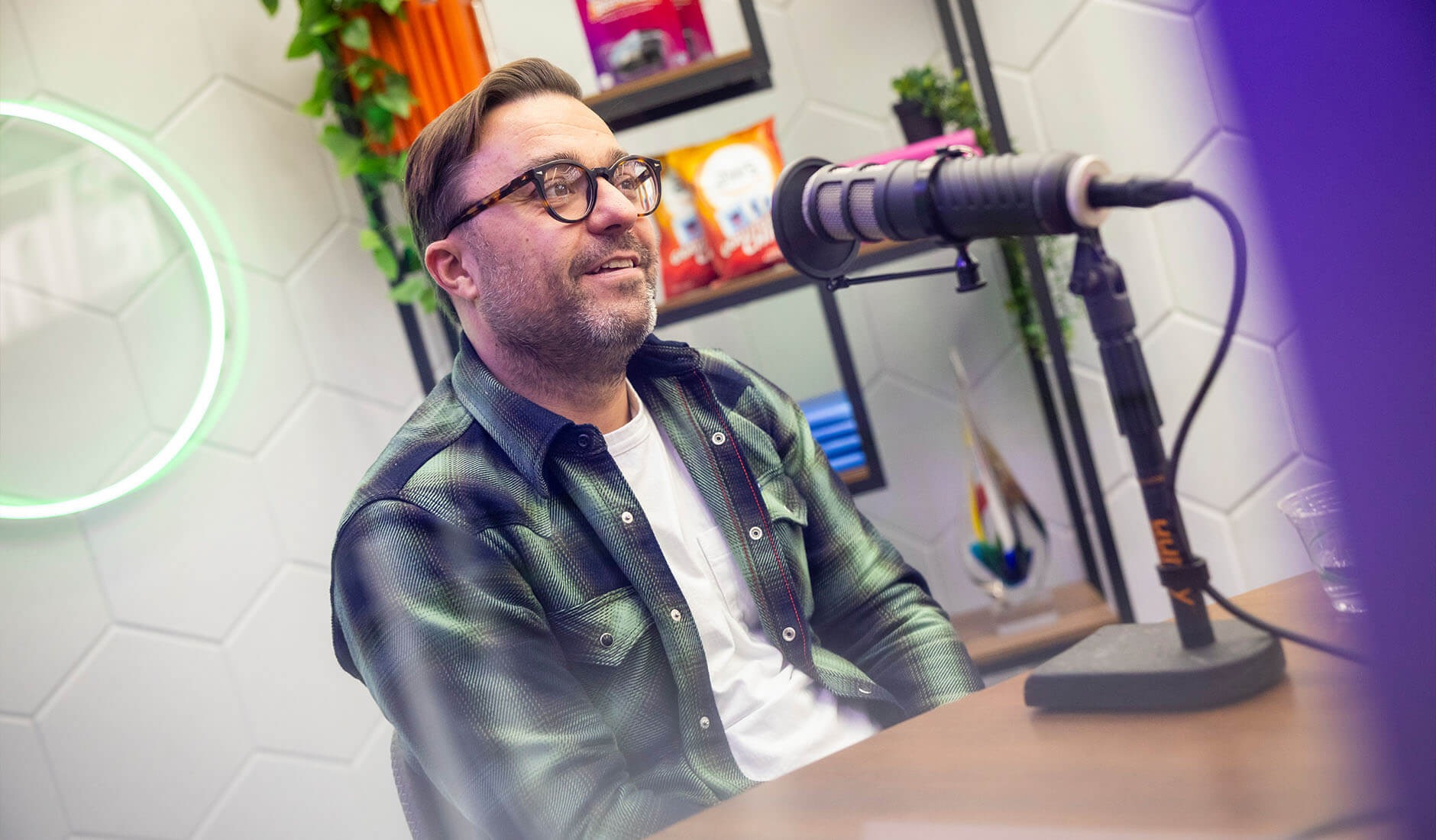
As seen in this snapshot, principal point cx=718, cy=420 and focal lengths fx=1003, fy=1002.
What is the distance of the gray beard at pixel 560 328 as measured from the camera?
67cm

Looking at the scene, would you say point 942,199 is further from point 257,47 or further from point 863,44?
point 863,44

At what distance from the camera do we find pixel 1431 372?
143mm

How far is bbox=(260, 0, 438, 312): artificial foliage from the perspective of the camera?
775 mm

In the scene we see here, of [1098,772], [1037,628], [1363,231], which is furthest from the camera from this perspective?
[1037,628]

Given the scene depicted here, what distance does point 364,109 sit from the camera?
785 mm

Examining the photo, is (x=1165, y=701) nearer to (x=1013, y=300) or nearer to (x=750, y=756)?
(x=750, y=756)

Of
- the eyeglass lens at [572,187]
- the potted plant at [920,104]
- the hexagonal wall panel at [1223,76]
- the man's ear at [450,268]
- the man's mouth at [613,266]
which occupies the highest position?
the potted plant at [920,104]

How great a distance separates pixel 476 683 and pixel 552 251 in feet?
0.92

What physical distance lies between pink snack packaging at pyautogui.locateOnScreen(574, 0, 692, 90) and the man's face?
0.23 meters

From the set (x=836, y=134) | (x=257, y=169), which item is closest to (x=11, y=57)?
(x=257, y=169)

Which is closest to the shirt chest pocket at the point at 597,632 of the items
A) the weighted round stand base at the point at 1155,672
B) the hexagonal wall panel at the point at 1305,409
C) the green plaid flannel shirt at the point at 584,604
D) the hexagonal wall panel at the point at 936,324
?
the green plaid flannel shirt at the point at 584,604

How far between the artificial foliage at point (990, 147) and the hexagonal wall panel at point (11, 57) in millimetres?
748

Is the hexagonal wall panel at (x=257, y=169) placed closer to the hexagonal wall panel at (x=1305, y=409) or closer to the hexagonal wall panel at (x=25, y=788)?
the hexagonal wall panel at (x=25, y=788)

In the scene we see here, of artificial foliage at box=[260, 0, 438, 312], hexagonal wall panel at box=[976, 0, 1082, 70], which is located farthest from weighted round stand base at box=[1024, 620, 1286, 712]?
hexagonal wall panel at box=[976, 0, 1082, 70]
